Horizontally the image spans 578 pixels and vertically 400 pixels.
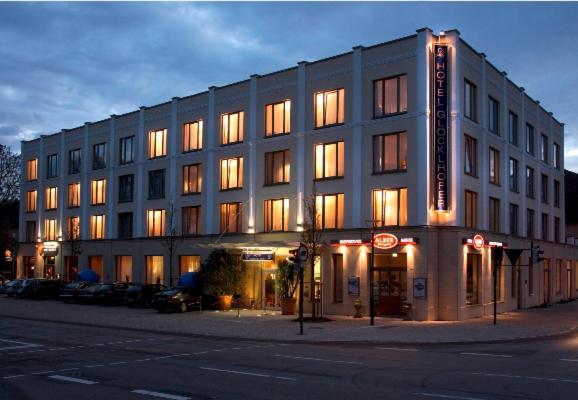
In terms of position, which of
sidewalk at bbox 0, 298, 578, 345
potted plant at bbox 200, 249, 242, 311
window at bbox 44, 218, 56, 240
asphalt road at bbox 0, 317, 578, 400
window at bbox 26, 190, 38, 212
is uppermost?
window at bbox 26, 190, 38, 212

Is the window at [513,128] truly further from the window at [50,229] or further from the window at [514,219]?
the window at [50,229]

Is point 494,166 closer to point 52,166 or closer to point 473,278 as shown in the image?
point 473,278

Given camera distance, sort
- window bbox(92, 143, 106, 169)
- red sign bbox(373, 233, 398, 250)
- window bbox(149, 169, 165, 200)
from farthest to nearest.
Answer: window bbox(92, 143, 106, 169), window bbox(149, 169, 165, 200), red sign bbox(373, 233, 398, 250)

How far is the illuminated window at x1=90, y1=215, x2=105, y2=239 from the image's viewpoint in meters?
52.5

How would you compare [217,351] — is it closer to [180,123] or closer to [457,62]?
[457,62]

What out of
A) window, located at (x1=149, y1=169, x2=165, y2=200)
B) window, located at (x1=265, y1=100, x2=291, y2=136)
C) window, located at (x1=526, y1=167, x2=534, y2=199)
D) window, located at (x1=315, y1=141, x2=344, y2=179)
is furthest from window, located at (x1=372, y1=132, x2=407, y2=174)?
window, located at (x1=149, y1=169, x2=165, y2=200)

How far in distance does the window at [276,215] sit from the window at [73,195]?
22041mm

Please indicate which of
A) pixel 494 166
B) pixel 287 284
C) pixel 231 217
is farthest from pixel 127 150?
pixel 494 166

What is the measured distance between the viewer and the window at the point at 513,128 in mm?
40100

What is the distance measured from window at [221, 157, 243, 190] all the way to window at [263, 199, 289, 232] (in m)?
2.76

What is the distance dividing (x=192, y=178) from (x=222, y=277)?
950 centimetres

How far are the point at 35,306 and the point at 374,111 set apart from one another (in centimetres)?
2232

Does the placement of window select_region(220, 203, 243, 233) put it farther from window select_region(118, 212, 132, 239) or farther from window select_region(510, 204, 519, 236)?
window select_region(510, 204, 519, 236)

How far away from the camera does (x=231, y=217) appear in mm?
41469
